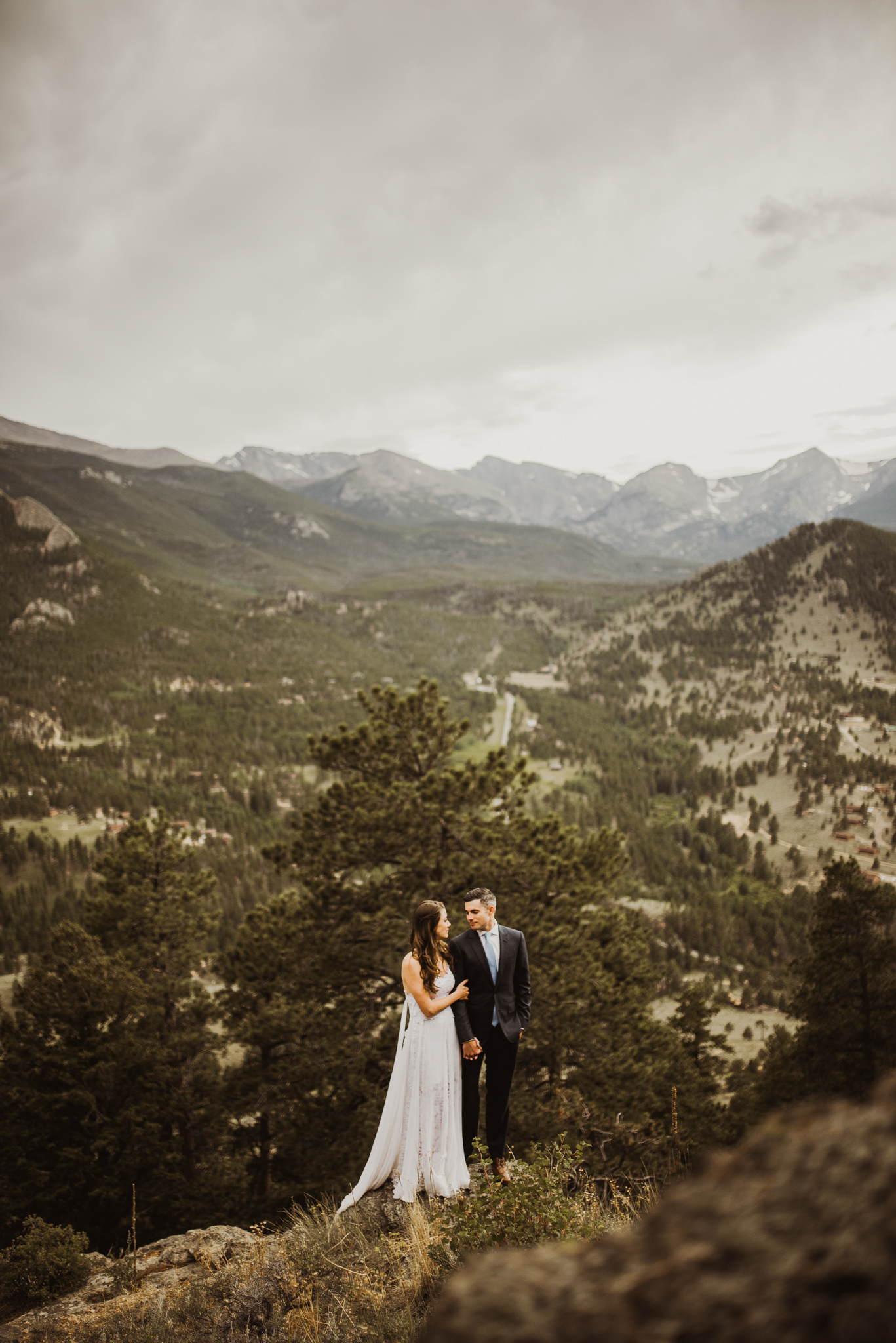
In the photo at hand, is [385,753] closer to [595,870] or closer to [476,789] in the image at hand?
[476,789]

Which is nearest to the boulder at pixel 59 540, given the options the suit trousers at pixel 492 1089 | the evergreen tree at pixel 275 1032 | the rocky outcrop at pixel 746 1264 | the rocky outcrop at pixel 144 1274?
the evergreen tree at pixel 275 1032

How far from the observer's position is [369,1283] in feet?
13.9

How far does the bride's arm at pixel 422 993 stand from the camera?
526cm

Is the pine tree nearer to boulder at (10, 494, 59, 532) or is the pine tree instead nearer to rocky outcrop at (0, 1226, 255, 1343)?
rocky outcrop at (0, 1226, 255, 1343)

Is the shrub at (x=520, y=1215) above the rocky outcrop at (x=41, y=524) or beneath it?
beneath

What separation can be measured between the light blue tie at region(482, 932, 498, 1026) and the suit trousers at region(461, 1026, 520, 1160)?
94 millimetres

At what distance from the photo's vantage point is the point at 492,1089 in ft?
18.7

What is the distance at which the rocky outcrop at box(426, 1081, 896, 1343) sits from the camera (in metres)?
0.91

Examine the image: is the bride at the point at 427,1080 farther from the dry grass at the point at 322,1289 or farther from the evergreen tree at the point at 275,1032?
the evergreen tree at the point at 275,1032

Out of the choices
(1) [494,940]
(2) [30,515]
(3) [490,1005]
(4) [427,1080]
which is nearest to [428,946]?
(1) [494,940]

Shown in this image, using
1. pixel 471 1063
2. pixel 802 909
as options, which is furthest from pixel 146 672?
pixel 471 1063

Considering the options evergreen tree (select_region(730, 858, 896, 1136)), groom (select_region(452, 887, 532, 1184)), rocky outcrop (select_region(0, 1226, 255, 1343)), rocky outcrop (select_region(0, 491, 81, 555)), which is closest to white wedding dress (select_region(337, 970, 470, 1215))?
groom (select_region(452, 887, 532, 1184))

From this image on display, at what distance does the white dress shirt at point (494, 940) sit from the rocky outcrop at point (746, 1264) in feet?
14.5

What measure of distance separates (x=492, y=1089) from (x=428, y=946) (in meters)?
1.60
